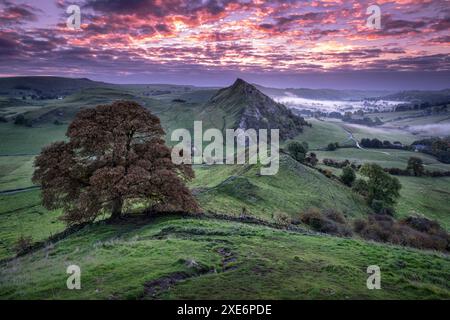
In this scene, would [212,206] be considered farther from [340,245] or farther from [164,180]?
[340,245]

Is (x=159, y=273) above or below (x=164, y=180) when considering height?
below

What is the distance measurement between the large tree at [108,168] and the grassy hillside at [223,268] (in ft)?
16.8

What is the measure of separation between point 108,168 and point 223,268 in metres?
20.2

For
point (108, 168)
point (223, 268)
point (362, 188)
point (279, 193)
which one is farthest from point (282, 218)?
point (362, 188)

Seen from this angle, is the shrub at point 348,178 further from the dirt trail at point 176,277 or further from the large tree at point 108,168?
the dirt trail at point 176,277

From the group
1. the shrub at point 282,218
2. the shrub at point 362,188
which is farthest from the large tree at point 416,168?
the shrub at point 282,218

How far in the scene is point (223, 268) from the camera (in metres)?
22.3

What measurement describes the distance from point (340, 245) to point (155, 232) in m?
18.1

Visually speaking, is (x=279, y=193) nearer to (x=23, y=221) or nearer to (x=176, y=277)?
(x=176, y=277)

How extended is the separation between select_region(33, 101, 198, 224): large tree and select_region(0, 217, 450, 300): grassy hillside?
5129 millimetres

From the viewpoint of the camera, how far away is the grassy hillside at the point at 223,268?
716 inches
